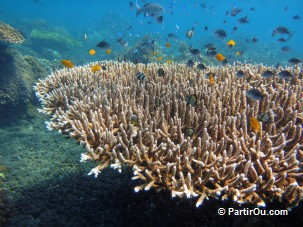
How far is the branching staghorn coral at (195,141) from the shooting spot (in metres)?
3.00

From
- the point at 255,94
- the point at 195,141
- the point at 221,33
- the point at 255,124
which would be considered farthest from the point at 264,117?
the point at 221,33

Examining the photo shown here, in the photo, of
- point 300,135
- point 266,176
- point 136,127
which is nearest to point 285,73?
point 300,135

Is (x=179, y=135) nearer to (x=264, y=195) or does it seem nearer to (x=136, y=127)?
(x=136, y=127)

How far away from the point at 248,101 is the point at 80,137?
3478 mm

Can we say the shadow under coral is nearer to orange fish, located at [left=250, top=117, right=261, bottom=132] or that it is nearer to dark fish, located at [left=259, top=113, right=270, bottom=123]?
orange fish, located at [left=250, top=117, right=261, bottom=132]

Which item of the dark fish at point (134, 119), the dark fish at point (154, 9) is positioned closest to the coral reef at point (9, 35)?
the dark fish at point (154, 9)

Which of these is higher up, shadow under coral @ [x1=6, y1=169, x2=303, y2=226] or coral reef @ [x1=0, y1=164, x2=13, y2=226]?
shadow under coral @ [x1=6, y1=169, x2=303, y2=226]

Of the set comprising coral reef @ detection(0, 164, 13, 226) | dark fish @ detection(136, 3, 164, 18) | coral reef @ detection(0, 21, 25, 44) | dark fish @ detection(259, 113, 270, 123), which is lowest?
coral reef @ detection(0, 164, 13, 226)

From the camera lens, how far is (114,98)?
4.61 metres

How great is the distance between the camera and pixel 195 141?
376 centimetres

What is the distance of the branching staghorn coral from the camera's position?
3004mm

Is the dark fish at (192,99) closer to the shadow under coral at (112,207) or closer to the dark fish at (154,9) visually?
the shadow under coral at (112,207)

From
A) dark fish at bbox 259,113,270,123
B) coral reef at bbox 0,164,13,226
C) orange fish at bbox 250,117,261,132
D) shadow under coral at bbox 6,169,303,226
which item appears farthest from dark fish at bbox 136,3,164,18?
coral reef at bbox 0,164,13,226

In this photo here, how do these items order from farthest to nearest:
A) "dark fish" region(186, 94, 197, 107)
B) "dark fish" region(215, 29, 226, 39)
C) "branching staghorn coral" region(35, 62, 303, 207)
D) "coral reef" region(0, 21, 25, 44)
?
"dark fish" region(215, 29, 226, 39), "coral reef" region(0, 21, 25, 44), "dark fish" region(186, 94, 197, 107), "branching staghorn coral" region(35, 62, 303, 207)
